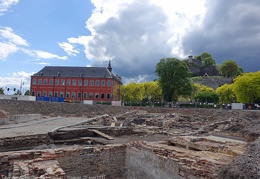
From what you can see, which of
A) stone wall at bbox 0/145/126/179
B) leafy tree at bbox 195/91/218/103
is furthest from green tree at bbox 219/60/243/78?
stone wall at bbox 0/145/126/179

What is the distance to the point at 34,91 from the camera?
65.0m

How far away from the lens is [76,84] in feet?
208

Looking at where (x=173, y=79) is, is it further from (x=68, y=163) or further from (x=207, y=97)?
(x=68, y=163)

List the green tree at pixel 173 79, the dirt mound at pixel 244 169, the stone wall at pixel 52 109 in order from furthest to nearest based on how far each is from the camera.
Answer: the green tree at pixel 173 79 < the stone wall at pixel 52 109 < the dirt mound at pixel 244 169

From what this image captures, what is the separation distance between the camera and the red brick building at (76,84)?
6253 centimetres

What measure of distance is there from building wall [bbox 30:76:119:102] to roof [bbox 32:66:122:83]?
112 centimetres

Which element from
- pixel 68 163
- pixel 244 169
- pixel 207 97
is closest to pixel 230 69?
pixel 207 97

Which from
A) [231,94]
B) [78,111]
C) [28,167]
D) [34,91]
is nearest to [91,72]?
[34,91]

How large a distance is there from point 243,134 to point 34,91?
59.1m

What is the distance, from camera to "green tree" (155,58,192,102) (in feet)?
A: 150

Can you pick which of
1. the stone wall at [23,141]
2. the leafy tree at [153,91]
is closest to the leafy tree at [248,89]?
the leafy tree at [153,91]

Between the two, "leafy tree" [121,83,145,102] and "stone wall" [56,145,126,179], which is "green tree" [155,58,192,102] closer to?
"leafy tree" [121,83,145,102]

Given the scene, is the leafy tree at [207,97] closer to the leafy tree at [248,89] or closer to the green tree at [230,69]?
the leafy tree at [248,89]

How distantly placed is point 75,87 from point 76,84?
85 centimetres
